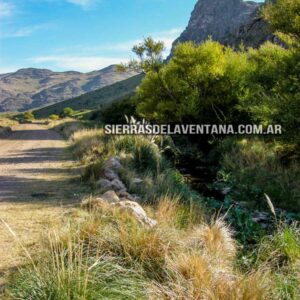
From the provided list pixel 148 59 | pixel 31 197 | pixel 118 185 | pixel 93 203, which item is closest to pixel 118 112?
pixel 148 59

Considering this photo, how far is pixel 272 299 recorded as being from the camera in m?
4.88

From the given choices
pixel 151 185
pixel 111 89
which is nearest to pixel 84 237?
pixel 151 185

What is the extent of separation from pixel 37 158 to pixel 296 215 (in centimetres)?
1224

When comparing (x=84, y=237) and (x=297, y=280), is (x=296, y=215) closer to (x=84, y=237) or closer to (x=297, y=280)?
(x=297, y=280)

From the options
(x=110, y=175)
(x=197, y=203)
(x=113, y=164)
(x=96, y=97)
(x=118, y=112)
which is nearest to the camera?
(x=197, y=203)

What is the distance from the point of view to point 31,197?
10.7 metres

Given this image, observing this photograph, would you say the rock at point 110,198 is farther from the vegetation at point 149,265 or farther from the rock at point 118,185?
the rock at point 118,185

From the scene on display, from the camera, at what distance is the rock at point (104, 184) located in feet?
35.5

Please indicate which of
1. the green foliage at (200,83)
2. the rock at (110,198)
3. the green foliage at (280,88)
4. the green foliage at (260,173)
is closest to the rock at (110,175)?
the rock at (110,198)

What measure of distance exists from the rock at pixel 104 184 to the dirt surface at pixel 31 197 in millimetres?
600

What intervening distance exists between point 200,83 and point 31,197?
18.1m

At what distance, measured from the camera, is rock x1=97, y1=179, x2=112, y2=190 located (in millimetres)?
10816

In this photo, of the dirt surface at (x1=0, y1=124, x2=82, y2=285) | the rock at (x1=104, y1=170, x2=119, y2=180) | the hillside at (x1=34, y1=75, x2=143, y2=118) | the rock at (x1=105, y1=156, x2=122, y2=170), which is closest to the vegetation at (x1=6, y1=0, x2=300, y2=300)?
the rock at (x1=104, y1=170, x2=119, y2=180)

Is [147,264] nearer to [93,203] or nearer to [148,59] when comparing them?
[93,203]
